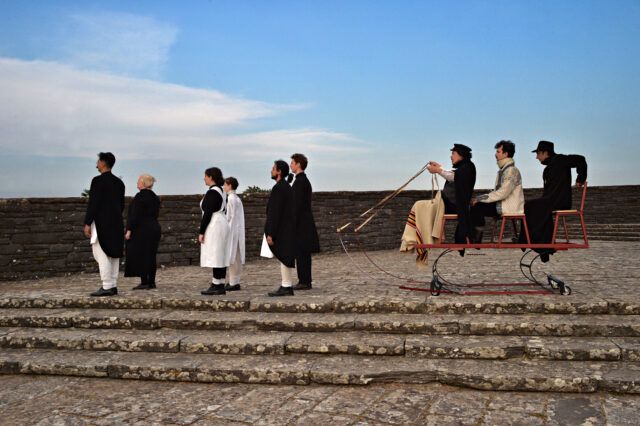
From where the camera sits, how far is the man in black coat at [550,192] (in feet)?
21.2

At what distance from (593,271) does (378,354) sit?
5.59 meters

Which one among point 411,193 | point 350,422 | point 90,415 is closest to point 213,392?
point 90,415

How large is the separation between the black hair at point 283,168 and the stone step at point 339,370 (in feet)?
8.64

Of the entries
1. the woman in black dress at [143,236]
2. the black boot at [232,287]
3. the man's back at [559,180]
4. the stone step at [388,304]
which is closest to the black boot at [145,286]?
the woman in black dress at [143,236]

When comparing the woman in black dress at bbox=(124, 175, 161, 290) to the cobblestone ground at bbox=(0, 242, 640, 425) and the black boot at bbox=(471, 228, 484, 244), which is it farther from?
the black boot at bbox=(471, 228, 484, 244)

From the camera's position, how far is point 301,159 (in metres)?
7.62

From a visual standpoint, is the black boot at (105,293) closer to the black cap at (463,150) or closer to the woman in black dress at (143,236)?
the woman in black dress at (143,236)

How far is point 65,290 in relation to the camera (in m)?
8.38

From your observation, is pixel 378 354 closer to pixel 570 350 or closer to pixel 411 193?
pixel 570 350

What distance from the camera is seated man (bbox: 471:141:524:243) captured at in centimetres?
653

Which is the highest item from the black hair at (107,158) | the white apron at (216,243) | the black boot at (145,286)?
the black hair at (107,158)

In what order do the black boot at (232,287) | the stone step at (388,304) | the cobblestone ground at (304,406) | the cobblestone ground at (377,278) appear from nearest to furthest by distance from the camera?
the cobblestone ground at (304,406) < the stone step at (388,304) < the cobblestone ground at (377,278) < the black boot at (232,287)

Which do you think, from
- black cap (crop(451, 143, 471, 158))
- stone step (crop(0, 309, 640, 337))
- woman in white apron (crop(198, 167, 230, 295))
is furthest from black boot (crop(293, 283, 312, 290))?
black cap (crop(451, 143, 471, 158))

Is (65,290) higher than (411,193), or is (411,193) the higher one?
(411,193)
